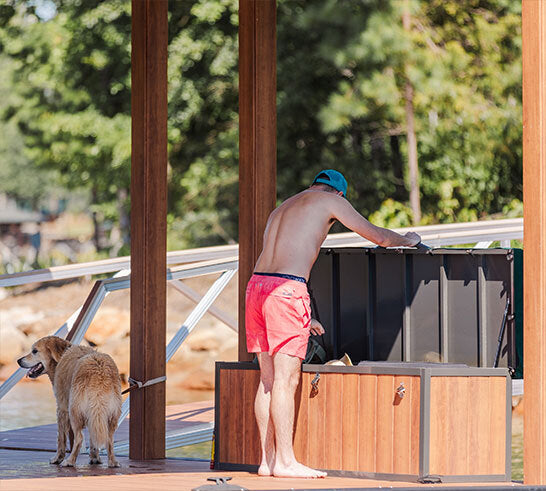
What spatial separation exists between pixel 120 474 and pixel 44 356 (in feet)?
Result: 3.64

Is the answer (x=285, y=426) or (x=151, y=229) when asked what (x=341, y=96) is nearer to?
(x=151, y=229)

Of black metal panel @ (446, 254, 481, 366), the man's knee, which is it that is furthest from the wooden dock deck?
black metal panel @ (446, 254, 481, 366)

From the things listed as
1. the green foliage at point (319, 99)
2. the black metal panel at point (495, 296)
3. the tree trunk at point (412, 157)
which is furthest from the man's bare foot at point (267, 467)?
the tree trunk at point (412, 157)

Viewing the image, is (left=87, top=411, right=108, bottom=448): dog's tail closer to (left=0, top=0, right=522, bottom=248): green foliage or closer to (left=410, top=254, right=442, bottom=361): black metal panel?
(left=410, top=254, right=442, bottom=361): black metal panel

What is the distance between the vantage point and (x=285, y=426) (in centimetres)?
500

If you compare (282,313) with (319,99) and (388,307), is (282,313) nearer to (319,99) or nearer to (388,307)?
(388,307)

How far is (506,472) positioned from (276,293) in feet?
4.27

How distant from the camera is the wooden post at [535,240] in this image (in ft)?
14.5

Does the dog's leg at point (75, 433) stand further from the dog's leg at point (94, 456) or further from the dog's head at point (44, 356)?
the dog's head at point (44, 356)

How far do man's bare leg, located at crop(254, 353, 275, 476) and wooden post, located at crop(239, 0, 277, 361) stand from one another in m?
1.02

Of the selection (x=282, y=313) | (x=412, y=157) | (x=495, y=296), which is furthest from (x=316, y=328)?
(x=412, y=157)

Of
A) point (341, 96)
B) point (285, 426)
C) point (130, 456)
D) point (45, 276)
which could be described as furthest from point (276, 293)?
point (341, 96)

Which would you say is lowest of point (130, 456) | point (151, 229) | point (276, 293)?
point (130, 456)

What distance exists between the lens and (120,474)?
211 inches
